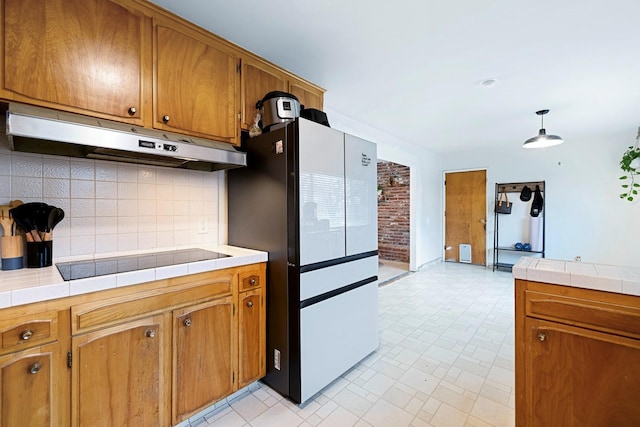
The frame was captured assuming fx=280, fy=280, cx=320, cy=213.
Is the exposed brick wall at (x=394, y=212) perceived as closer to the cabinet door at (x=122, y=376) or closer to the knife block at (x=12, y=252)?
the cabinet door at (x=122, y=376)

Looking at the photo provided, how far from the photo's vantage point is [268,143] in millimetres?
1842

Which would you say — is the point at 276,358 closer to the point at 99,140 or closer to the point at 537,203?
the point at 99,140

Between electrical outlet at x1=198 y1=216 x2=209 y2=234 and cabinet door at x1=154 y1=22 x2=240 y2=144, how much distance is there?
25.1 inches

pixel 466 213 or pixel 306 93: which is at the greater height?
pixel 306 93

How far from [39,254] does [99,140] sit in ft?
2.17

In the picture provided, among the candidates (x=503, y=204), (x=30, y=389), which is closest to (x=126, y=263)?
(x=30, y=389)

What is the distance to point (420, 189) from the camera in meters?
5.32

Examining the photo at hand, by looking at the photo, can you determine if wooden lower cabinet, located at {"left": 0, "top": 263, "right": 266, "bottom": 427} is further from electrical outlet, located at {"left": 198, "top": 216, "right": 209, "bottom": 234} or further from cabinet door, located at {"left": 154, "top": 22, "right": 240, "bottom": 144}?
cabinet door, located at {"left": 154, "top": 22, "right": 240, "bottom": 144}

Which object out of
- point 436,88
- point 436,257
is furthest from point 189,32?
point 436,257

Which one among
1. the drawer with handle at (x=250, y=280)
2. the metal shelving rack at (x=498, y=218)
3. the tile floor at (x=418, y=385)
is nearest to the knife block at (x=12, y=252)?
the drawer with handle at (x=250, y=280)

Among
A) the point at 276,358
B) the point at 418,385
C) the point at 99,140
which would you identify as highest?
the point at 99,140

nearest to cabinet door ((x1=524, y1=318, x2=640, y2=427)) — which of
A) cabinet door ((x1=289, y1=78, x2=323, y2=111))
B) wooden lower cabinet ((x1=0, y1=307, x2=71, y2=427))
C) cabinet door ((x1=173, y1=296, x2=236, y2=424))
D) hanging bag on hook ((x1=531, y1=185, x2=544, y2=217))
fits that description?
cabinet door ((x1=173, y1=296, x2=236, y2=424))

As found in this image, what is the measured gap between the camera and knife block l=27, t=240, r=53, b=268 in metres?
1.37

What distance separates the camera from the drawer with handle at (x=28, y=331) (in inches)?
39.6
